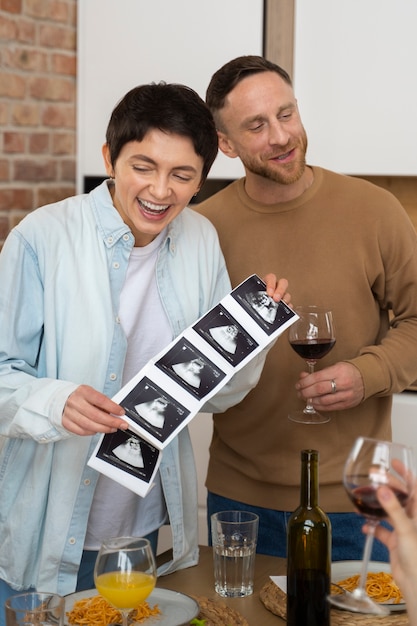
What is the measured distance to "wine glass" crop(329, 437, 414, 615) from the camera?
3.45 feet

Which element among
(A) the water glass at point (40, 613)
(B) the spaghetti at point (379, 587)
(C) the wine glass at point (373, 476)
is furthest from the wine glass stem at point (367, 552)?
(A) the water glass at point (40, 613)

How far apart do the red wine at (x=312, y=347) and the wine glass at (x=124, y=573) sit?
0.70m

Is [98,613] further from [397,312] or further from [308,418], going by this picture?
[397,312]

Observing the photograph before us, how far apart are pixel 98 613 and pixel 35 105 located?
1.91 meters

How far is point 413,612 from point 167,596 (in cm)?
46

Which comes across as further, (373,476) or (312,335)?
(312,335)

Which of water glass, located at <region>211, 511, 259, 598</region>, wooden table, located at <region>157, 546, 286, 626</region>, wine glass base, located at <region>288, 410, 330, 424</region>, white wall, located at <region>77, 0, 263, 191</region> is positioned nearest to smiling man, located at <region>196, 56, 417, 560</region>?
wine glass base, located at <region>288, 410, 330, 424</region>

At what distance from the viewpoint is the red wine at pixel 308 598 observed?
51.2 inches

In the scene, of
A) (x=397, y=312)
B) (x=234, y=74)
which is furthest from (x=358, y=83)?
(x=397, y=312)

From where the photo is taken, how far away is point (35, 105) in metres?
2.87

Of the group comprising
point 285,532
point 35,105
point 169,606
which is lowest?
point 285,532

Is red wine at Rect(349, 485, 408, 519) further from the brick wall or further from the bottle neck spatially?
the brick wall

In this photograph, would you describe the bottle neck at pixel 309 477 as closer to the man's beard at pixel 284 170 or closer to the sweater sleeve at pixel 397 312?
the sweater sleeve at pixel 397 312

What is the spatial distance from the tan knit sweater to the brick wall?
98 centimetres
